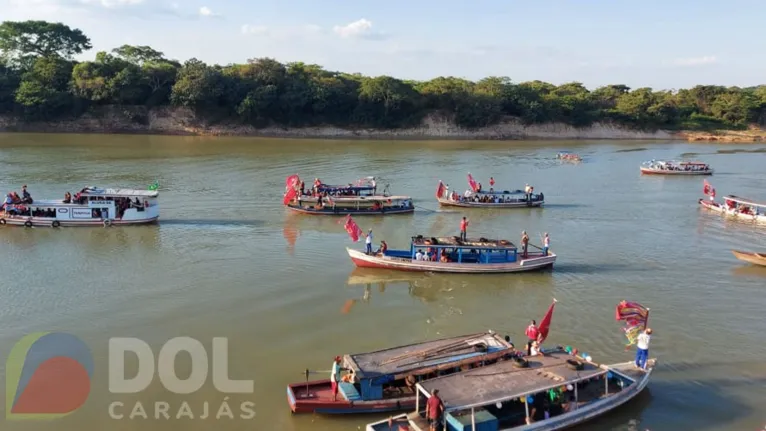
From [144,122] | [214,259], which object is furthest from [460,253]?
[144,122]

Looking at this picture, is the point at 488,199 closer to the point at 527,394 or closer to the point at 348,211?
the point at 348,211

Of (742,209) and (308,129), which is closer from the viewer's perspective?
(742,209)

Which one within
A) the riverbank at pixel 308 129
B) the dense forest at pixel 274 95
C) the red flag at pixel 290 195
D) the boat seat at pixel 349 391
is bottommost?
the boat seat at pixel 349 391

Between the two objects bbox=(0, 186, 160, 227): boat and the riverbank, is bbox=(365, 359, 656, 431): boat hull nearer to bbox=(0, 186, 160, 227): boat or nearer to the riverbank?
bbox=(0, 186, 160, 227): boat

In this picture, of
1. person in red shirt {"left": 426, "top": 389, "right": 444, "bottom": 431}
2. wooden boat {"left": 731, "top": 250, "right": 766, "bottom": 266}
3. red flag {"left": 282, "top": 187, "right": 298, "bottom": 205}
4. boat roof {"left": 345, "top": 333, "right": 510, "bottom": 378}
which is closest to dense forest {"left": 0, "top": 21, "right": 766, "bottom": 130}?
red flag {"left": 282, "top": 187, "right": 298, "bottom": 205}

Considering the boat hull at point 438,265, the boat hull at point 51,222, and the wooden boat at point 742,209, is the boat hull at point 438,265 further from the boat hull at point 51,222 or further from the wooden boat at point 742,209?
the wooden boat at point 742,209

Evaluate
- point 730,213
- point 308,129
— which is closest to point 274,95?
point 308,129

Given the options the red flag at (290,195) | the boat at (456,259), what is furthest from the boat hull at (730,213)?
the red flag at (290,195)

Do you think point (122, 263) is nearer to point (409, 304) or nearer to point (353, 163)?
point (409, 304)
